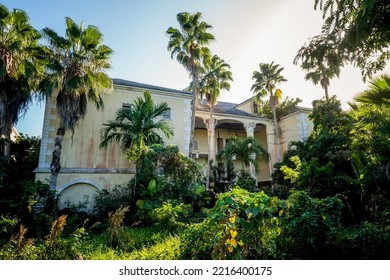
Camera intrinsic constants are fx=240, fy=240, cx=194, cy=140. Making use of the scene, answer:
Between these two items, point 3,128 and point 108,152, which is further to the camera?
point 108,152

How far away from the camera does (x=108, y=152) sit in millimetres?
15391

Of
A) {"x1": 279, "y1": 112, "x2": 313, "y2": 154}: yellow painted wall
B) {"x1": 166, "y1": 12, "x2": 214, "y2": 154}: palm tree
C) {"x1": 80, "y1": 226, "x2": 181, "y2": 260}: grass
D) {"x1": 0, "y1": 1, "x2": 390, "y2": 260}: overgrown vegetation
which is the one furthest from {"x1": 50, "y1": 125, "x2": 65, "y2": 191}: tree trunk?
{"x1": 279, "y1": 112, "x2": 313, "y2": 154}: yellow painted wall

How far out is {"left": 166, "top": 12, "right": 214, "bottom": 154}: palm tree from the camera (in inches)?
733

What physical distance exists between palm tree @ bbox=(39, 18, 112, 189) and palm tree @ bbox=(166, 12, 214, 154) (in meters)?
6.70

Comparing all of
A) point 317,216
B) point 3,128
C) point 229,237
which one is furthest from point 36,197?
point 317,216

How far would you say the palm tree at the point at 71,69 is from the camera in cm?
1261

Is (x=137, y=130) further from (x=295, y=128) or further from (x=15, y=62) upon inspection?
(x=295, y=128)

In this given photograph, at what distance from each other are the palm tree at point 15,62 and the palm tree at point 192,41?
9.26 metres

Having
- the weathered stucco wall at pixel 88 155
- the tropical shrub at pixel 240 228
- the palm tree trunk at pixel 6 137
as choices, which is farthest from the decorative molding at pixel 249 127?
the tropical shrub at pixel 240 228

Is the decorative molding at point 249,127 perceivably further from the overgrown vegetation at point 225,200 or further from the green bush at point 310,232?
the green bush at point 310,232

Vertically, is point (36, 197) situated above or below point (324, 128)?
below

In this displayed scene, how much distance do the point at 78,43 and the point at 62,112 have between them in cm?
385
